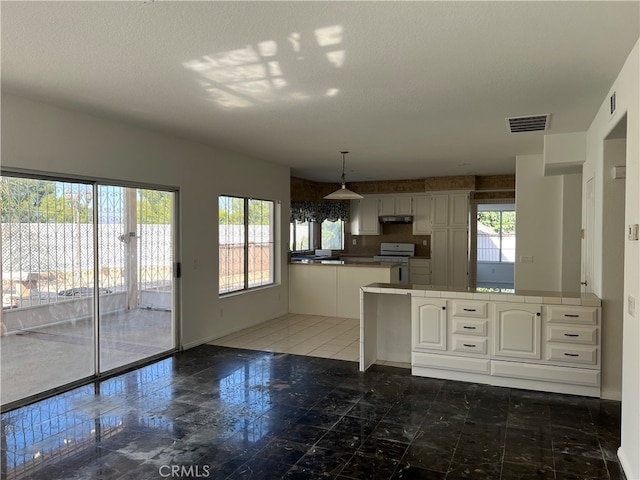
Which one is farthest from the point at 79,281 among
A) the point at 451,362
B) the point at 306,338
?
the point at 451,362

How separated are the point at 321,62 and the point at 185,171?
3.01m

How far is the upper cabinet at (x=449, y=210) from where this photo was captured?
874cm

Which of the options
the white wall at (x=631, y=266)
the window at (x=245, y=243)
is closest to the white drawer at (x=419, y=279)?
the window at (x=245, y=243)

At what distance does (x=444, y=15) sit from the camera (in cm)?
221

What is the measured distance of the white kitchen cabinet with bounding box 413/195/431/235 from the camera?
369 inches

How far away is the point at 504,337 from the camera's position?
409 cm

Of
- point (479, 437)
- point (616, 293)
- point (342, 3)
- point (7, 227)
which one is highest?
point (342, 3)

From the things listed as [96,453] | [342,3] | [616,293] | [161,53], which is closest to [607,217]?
[616,293]

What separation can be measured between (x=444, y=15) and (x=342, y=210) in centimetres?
789

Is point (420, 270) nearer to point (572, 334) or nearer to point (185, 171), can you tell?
point (572, 334)

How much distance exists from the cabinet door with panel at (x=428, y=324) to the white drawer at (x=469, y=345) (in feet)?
0.34

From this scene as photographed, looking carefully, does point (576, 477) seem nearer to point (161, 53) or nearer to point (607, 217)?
point (607, 217)

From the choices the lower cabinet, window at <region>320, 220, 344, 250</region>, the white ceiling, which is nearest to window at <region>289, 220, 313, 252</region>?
window at <region>320, 220, 344, 250</region>

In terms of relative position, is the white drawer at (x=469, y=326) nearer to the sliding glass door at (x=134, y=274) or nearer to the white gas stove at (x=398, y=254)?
the sliding glass door at (x=134, y=274)
